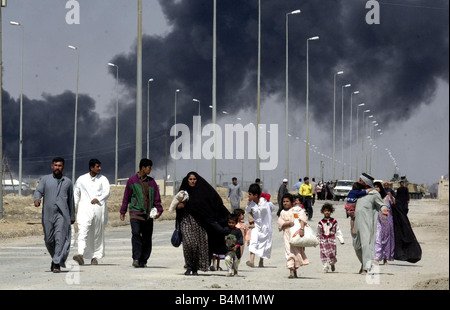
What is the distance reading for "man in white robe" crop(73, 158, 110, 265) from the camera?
18484 mm

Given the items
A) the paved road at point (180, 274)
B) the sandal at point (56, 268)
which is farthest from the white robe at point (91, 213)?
the sandal at point (56, 268)

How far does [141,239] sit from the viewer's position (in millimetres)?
17844

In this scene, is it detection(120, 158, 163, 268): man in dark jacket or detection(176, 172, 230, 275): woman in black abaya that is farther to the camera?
detection(120, 158, 163, 268): man in dark jacket

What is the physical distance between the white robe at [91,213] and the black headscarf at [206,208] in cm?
273

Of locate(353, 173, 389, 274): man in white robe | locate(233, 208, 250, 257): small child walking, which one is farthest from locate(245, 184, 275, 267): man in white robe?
locate(353, 173, 389, 274): man in white robe

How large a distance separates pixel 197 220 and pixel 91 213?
2.98 meters

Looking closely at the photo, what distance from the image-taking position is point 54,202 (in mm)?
17047

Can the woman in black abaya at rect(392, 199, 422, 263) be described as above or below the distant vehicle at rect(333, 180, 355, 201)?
below

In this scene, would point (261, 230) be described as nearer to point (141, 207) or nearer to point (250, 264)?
point (250, 264)

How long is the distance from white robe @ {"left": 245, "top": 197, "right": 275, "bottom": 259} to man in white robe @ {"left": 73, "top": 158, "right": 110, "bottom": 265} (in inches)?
100

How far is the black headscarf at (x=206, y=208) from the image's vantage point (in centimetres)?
1617

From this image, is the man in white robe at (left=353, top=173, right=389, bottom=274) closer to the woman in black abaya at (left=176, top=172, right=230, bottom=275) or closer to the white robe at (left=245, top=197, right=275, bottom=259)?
the woman in black abaya at (left=176, top=172, right=230, bottom=275)

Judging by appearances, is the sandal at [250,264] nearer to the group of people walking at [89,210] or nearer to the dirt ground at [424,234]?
the group of people walking at [89,210]

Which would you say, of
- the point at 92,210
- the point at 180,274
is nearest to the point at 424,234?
the point at 92,210
